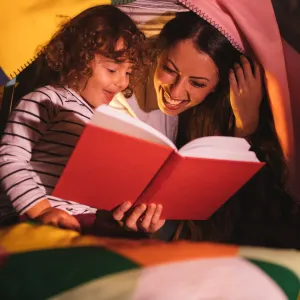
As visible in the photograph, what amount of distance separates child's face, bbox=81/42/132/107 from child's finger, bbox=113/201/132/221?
0.22m

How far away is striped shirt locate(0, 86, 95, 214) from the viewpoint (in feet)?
2.46

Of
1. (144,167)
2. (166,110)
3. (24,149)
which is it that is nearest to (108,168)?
(144,167)

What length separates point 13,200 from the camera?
0.75 m

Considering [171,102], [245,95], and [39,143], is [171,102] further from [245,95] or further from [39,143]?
[39,143]

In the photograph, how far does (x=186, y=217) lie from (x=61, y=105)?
33cm

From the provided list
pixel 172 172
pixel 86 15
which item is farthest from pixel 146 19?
pixel 172 172

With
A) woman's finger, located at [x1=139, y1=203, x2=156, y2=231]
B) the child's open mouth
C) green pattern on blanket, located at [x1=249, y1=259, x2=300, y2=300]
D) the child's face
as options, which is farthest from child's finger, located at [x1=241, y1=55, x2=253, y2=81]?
green pattern on blanket, located at [x1=249, y1=259, x2=300, y2=300]

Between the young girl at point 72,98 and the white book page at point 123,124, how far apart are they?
167 millimetres

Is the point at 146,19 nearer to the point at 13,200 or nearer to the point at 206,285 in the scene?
the point at 13,200

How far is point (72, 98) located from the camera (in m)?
0.86

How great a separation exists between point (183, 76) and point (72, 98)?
0.78 feet

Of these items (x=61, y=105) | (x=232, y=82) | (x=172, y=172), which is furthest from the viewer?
(x=232, y=82)

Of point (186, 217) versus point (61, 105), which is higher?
point (61, 105)

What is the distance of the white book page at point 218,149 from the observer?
734mm
